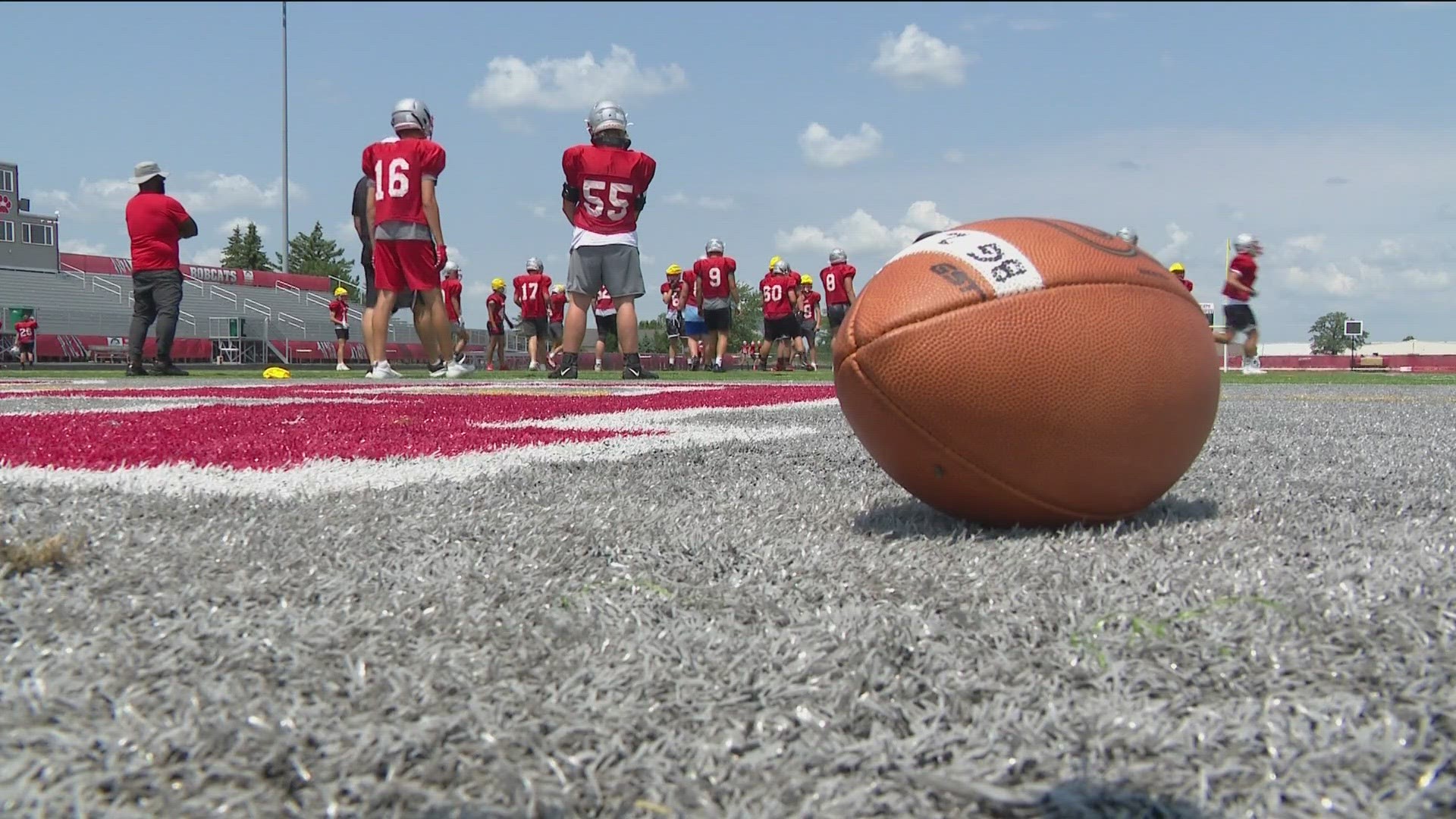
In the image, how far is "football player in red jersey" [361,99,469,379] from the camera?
821 cm

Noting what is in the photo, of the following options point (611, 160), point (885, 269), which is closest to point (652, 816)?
point (885, 269)

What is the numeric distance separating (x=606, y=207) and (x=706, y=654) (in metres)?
7.86

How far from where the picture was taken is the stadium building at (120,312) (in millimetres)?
29250

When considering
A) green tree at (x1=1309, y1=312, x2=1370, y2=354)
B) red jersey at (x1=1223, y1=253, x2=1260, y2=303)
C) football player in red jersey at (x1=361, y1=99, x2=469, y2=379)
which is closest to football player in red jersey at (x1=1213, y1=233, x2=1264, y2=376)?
red jersey at (x1=1223, y1=253, x2=1260, y2=303)

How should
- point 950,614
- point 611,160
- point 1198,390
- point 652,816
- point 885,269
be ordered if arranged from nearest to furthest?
point 652,816 < point 950,614 < point 1198,390 < point 885,269 < point 611,160

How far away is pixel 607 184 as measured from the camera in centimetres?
885

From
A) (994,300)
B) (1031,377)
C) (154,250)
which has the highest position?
(154,250)

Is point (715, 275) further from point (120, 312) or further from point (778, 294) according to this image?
point (120, 312)

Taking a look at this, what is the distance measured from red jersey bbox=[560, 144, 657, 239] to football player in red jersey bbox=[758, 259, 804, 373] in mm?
7657

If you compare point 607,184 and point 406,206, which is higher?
point 607,184

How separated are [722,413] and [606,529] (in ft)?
11.7

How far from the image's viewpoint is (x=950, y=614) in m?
1.59

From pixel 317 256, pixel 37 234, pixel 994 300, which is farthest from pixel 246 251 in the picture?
pixel 994 300

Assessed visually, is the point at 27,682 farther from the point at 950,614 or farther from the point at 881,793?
the point at 950,614
